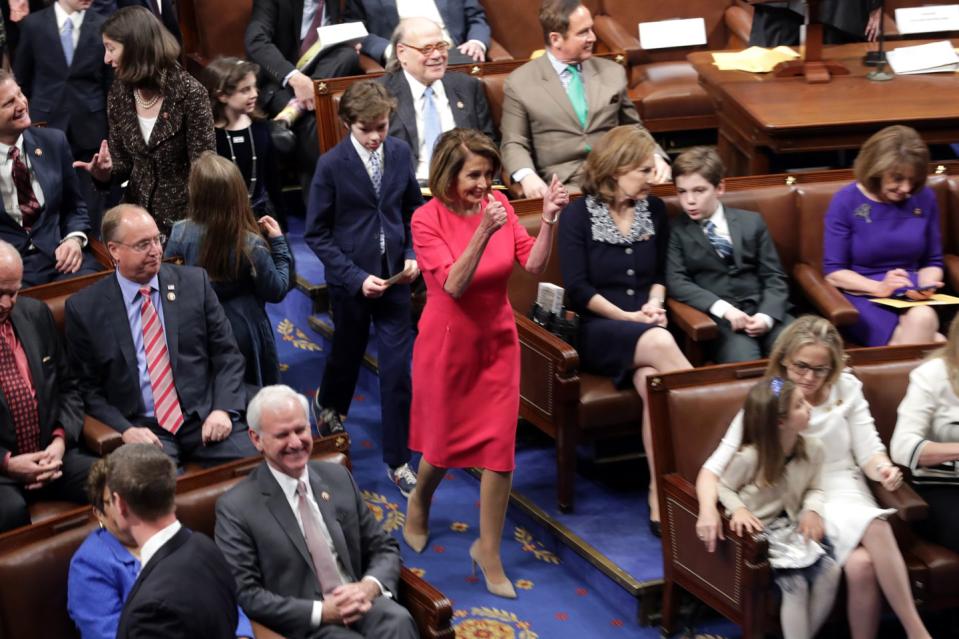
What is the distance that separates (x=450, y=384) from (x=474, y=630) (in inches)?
28.0

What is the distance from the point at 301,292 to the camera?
5.91 metres

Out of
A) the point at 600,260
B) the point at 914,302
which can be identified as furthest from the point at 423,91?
the point at 914,302

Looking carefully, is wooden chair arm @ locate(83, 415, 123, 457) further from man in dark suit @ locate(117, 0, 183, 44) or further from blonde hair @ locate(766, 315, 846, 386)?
man in dark suit @ locate(117, 0, 183, 44)

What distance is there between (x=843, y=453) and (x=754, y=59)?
2512 mm

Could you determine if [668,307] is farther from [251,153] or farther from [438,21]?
[438,21]

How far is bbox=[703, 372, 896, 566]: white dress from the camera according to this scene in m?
3.83

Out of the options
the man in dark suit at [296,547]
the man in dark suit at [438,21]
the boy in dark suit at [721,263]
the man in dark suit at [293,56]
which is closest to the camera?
the man in dark suit at [296,547]

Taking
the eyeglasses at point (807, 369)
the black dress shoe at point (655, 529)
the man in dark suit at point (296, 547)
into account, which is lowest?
the black dress shoe at point (655, 529)

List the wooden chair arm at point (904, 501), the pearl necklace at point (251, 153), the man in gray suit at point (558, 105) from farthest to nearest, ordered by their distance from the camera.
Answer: the man in gray suit at point (558, 105) < the pearl necklace at point (251, 153) < the wooden chair arm at point (904, 501)

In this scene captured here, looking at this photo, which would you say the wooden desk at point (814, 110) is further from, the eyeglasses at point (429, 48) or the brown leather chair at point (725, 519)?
the brown leather chair at point (725, 519)

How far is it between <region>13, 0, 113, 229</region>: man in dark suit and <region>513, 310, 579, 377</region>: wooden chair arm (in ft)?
6.71

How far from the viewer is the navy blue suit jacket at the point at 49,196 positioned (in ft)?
15.4

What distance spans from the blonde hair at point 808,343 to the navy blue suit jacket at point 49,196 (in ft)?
7.93

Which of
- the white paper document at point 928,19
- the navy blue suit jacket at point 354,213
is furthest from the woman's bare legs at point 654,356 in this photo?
the white paper document at point 928,19
